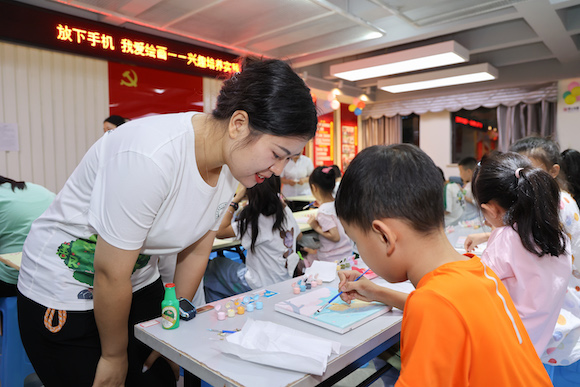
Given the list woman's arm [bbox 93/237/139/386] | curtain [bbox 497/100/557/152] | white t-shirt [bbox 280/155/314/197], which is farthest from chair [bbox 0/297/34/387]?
curtain [bbox 497/100/557/152]

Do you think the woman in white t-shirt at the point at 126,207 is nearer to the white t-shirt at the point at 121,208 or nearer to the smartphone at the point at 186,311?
the white t-shirt at the point at 121,208

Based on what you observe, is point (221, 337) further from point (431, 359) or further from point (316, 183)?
point (316, 183)

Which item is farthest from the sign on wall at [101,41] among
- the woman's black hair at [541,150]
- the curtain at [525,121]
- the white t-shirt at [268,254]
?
the curtain at [525,121]

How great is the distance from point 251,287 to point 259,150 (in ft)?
4.93

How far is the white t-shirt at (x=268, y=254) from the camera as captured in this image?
7.37 ft

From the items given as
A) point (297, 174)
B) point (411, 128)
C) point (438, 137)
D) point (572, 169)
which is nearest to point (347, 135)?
point (411, 128)

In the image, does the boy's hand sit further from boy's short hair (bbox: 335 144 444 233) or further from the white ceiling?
the white ceiling

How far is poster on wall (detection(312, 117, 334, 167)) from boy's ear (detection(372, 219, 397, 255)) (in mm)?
6360

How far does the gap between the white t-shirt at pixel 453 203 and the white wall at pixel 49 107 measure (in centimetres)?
373

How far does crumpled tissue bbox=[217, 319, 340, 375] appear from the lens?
83 cm

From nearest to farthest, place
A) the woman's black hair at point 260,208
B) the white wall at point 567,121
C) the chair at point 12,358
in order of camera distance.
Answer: the chair at point 12,358, the woman's black hair at point 260,208, the white wall at point 567,121

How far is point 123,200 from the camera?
0.85 meters

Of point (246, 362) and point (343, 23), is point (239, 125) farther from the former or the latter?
point (343, 23)

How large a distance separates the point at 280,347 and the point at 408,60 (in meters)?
4.76
